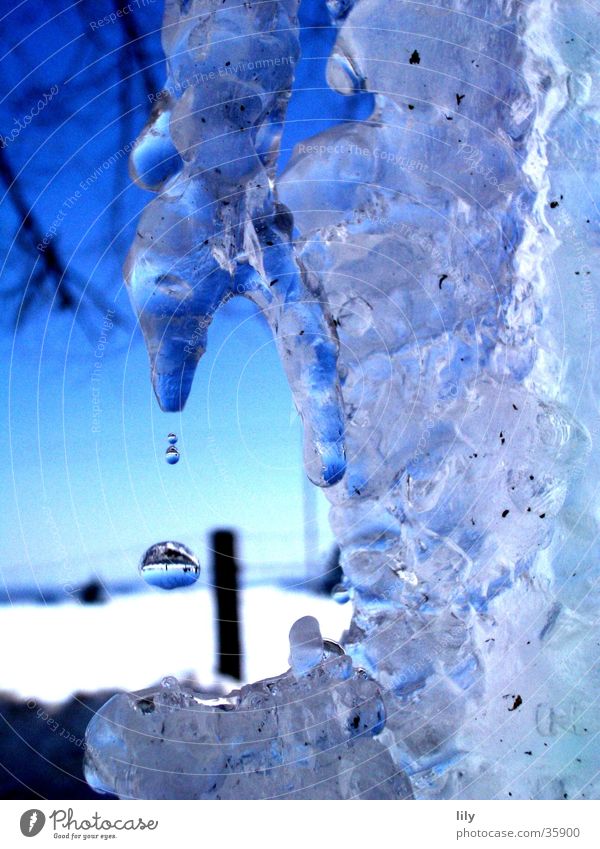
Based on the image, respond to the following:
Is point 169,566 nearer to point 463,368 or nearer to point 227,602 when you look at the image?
point 227,602

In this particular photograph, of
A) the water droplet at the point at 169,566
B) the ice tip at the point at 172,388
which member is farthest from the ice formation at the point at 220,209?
the water droplet at the point at 169,566

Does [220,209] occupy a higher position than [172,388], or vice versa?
[220,209]

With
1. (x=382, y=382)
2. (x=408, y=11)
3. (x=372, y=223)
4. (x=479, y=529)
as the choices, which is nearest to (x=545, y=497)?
(x=479, y=529)
